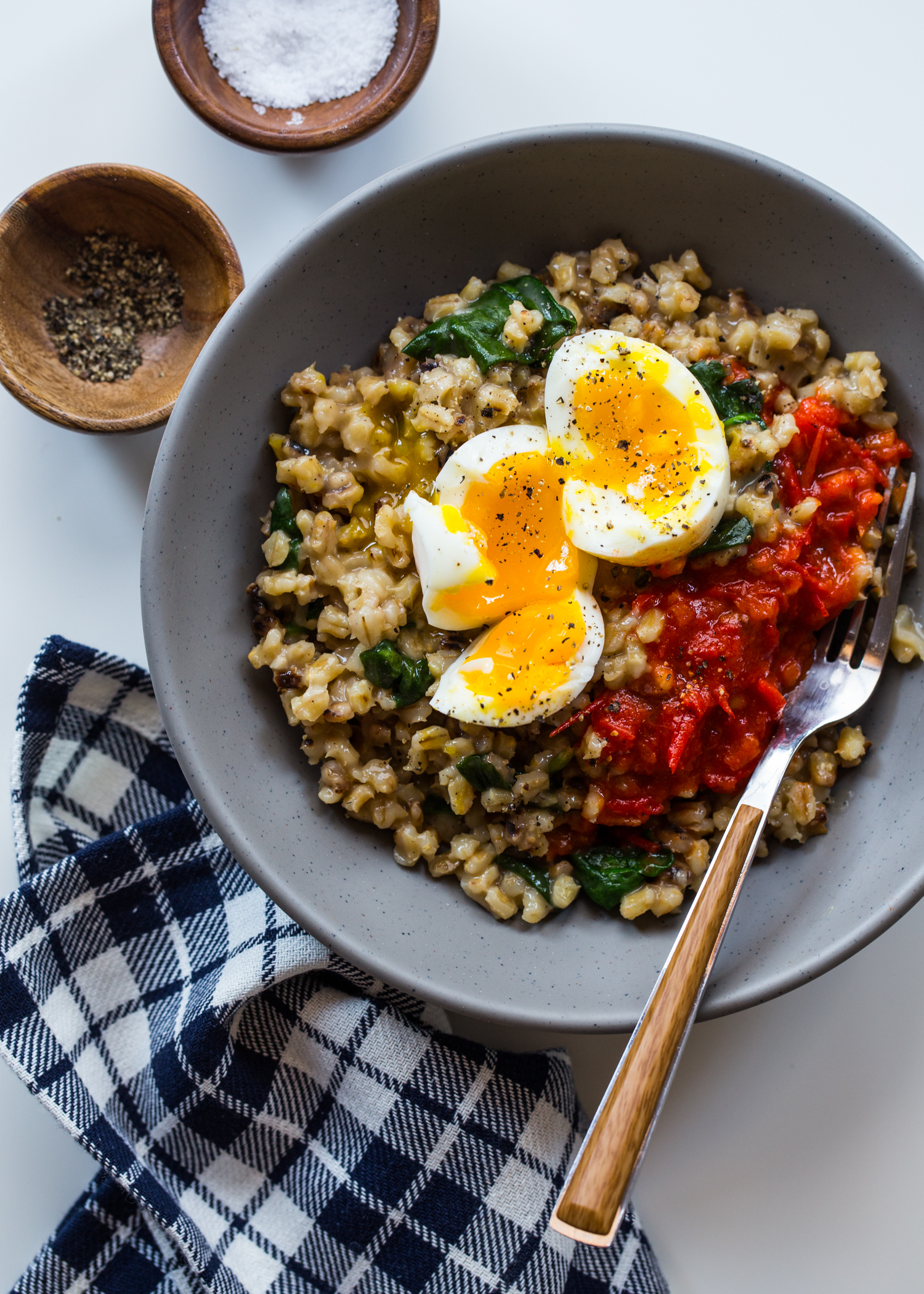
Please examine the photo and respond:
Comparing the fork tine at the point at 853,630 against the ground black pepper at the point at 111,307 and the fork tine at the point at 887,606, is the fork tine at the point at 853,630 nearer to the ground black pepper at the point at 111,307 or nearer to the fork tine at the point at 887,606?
the fork tine at the point at 887,606

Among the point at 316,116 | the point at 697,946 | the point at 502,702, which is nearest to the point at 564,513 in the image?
the point at 502,702

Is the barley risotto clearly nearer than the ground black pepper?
Yes

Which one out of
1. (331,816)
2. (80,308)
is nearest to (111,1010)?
(331,816)

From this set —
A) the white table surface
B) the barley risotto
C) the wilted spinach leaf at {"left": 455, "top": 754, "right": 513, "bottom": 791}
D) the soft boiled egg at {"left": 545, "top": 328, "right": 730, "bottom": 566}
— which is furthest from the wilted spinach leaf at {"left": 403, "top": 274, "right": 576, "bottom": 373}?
the wilted spinach leaf at {"left": 455, "top": 754, "right": 513, "bottom": 791}

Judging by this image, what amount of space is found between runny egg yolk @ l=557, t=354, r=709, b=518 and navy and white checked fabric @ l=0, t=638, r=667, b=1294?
5.08 ft

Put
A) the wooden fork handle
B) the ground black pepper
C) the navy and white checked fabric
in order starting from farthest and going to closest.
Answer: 1. the ground black pepper
2. the navy and white checked fabric
3. the wooden fork handle

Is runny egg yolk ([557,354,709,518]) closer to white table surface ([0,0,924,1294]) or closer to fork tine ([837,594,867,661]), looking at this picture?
fork tine ([837,594,867,661])

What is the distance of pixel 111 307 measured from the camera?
10.8 ft

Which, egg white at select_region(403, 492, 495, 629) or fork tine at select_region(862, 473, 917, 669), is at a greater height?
fork tine at select_region(862, 473, 917, 669)

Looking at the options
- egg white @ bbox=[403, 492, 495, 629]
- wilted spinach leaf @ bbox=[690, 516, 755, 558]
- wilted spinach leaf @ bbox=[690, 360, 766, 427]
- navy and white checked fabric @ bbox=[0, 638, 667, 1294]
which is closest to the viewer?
egg white @ bbox=[403, 492, 495, 629]

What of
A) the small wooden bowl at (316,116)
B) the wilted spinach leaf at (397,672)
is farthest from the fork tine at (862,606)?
the small wooden bowl at (316,116)

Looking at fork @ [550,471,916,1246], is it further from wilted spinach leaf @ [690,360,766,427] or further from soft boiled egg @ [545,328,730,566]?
soft boiled egg @ [545,328,730,566]

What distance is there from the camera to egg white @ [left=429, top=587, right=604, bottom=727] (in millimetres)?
2594

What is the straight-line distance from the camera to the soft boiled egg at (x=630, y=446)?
2625 mm
